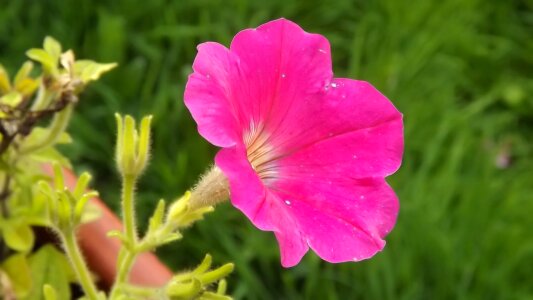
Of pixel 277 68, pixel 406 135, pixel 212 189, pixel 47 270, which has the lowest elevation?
pixel 406 135

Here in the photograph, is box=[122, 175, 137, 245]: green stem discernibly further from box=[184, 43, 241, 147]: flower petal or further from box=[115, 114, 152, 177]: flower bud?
box=[184, 43, 241, 147]: flower petal

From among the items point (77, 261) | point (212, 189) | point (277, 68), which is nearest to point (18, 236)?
point (77, 261)

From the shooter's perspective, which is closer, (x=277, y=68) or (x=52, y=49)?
(x=277, y=68)

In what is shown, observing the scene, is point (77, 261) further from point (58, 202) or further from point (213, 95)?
point (213, 95)

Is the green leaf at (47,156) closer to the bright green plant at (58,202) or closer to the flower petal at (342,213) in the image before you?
the bright green plant at (58,202)

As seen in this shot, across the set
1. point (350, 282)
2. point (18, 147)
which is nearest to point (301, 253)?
point (18, 147)

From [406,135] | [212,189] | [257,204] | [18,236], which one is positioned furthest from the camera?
[406,135]

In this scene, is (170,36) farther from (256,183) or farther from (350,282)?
(256,183)
